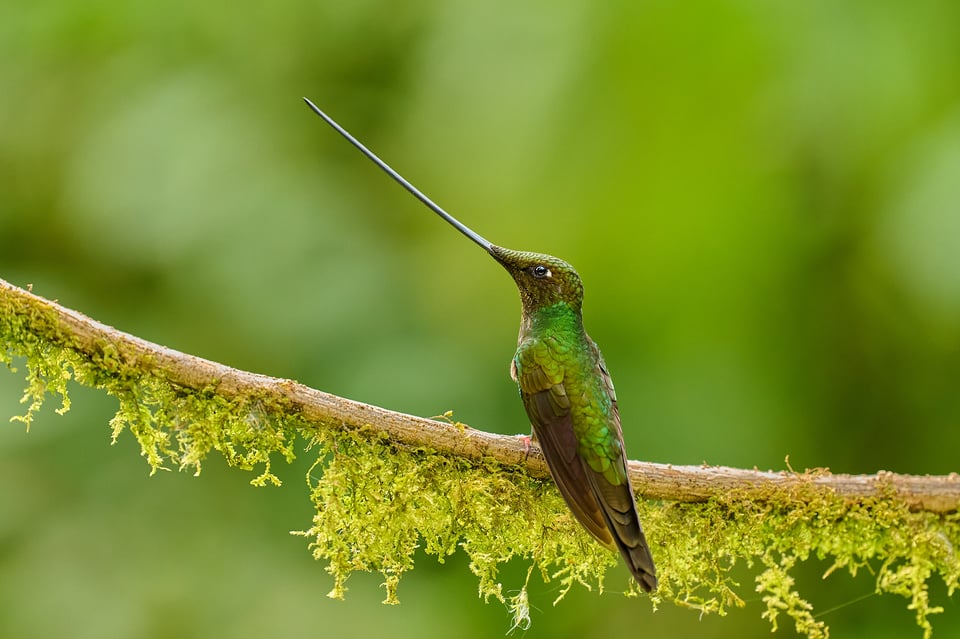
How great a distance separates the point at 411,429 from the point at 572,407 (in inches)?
17.2

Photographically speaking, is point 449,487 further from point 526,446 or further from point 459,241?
point 459,241

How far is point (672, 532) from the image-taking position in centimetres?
255

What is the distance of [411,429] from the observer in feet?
7.81

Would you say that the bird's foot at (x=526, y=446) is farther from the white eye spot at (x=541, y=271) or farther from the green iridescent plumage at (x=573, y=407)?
the white eye spot at (x=541, y=271)

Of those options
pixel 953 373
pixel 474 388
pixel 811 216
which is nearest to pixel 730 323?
pixel 811 216

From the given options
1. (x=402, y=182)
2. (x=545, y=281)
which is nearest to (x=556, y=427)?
(x=545, y=281)

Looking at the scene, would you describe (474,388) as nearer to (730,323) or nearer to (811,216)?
(730,323)

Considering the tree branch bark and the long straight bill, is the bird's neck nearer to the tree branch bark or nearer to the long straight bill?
the long straight bill

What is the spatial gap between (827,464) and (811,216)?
115 cm

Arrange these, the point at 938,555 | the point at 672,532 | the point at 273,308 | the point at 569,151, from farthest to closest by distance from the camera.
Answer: the point at 569,151
the point at 273,308
the point at 672,532
the point at 938,555

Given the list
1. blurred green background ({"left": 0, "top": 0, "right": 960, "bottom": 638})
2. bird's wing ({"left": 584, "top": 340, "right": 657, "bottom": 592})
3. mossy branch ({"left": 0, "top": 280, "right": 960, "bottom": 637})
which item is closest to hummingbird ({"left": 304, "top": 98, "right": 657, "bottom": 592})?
bird's wing ({"left": 584, "top": 340, "right": 657, "bottom": 592})

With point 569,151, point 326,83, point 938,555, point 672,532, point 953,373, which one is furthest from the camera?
point 326,83

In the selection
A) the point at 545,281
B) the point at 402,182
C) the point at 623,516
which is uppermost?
the point at 402,182

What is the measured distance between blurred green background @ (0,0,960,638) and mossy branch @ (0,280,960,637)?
1.34 metres
